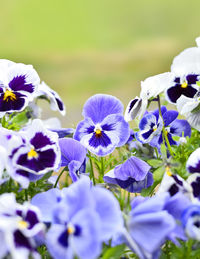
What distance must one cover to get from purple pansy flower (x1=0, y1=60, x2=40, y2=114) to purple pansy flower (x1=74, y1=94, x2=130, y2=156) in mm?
60

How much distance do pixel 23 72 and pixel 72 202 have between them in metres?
0.19

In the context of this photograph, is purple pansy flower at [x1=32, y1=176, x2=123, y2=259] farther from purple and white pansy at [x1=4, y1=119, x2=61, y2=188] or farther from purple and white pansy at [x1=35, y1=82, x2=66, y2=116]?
purple and white pansy at [x1=35, y1=82, x2=66, y2=116]

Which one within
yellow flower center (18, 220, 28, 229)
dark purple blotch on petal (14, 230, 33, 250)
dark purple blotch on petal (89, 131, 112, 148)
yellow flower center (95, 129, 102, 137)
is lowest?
dark purple blotch on petal (14, 230, 33, 250)

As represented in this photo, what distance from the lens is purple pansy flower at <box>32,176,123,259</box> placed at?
0.99 feet

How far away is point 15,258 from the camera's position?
0.99 feet

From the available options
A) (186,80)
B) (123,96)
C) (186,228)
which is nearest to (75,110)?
(123,96)

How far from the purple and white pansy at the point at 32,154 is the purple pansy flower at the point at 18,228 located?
3cm

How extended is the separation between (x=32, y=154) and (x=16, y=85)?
0.12 meters

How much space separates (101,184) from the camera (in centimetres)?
41

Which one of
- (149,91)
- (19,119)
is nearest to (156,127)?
(149,91)

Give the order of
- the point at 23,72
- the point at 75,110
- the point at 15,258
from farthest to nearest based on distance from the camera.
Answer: the point at 75,110
the point at 23,72
the point at 15,258

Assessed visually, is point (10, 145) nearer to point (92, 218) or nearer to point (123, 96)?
point (92, 218)

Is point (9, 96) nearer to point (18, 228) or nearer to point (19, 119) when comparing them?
point (19, 119)

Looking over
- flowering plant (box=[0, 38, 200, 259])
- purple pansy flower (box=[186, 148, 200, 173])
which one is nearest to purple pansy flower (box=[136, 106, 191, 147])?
flowering plant (box=[0, 38, 200, 259])
